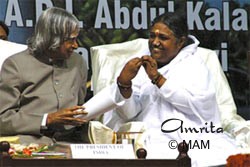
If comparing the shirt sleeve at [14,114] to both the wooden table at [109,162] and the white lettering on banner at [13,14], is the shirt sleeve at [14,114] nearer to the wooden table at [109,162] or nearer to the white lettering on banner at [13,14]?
the white lettering on banner at [13,14]

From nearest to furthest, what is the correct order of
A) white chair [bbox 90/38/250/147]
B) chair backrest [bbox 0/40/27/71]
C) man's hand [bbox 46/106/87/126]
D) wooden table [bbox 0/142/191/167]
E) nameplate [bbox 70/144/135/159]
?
wooden table [bbox 0/142/191/167], nameplate [bbox 70/144/135/159], man's hand [bbox 46/106/87/126], chair backrest [bbox 0/40/27/71], white chair [bbox 90/38/250/147]

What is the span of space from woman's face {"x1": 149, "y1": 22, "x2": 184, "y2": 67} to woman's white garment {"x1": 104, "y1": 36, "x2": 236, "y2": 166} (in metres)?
0.03

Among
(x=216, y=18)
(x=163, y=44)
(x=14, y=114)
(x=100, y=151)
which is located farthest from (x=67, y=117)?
(x=216, y=18)

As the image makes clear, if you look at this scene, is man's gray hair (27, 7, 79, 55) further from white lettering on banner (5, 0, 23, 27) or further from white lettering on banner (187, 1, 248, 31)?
white lettering on banner (187, 1, 248, 31)

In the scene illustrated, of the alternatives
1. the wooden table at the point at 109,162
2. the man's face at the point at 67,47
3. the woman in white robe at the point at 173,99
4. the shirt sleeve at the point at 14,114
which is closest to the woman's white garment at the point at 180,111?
the woman in white robe at the point at 173,99

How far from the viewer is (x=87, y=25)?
21.2ft

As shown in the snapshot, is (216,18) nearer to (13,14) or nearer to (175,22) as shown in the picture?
(175,22)

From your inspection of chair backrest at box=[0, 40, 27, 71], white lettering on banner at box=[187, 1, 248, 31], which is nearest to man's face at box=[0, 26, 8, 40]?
chair backrest at box=[0, 40, 27, 71]

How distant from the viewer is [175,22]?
6.39m

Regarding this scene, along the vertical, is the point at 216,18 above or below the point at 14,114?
above

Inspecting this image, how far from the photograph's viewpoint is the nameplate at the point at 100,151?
5.75m

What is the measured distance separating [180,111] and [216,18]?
1.84ft

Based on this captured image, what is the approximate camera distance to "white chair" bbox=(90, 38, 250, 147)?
6461 millimetres

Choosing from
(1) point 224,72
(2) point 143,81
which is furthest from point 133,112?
(1) point 224,72
